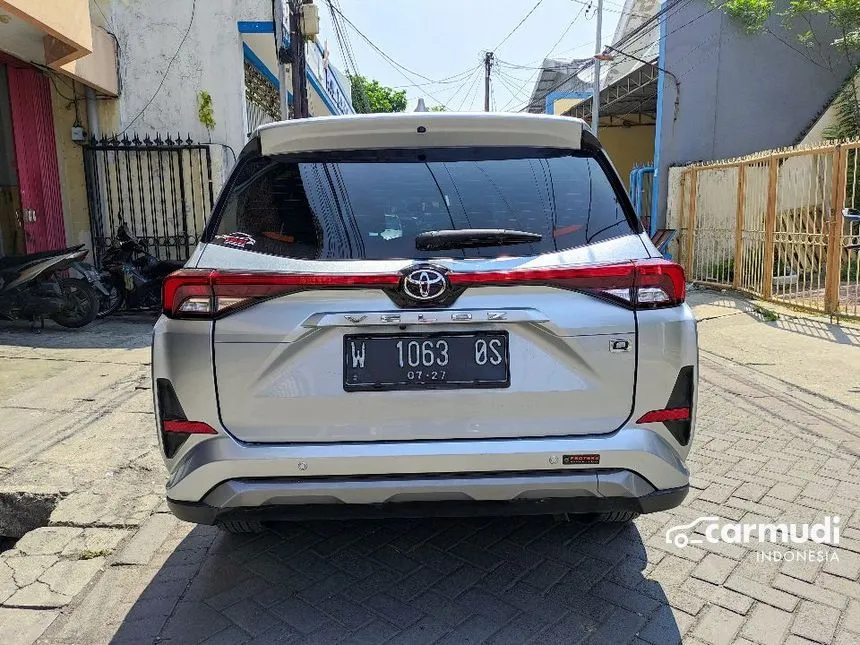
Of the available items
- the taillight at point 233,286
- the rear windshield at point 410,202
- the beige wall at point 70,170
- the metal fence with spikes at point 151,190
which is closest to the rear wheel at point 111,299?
the metal fence with spikes at point 151,190

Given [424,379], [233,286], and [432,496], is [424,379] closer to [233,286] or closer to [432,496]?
[432,496]

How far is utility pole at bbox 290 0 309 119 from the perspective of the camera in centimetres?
1040

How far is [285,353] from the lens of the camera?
2.19 meters

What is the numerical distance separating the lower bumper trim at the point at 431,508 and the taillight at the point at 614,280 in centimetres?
63

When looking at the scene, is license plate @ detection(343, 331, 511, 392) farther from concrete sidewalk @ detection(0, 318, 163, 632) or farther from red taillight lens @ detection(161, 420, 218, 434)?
concrete sidewalk @ detection(0, 318, 163, 632)

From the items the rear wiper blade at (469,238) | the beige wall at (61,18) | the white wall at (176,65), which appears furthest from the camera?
the white wall at (176,65)

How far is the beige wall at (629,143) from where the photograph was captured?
964 inches

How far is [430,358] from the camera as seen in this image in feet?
7.22

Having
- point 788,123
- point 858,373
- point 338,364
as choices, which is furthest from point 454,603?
A: point 788,123

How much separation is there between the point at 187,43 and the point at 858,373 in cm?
869

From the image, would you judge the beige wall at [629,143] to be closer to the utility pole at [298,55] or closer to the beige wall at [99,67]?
the utility pole at [298,55]

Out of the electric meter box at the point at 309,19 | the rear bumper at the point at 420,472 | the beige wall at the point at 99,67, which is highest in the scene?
the electric meter box at the point at 309,19

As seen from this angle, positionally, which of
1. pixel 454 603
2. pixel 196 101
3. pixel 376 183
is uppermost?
pixel 196 101

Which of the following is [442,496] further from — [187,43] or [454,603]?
[187,43]
